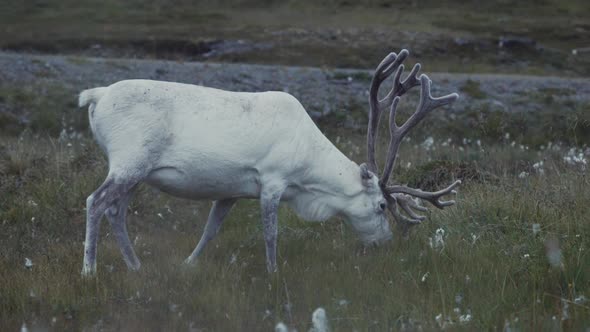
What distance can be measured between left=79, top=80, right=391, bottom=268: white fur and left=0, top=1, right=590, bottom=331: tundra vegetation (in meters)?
0.60

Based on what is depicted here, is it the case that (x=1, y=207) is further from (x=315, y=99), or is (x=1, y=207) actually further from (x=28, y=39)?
(x=28, y=39)

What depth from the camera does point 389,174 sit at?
22.5 feet

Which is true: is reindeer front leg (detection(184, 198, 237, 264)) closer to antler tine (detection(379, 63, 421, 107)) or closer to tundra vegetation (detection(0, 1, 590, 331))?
tundra vegetation (detection(0, 1, 590, 331))

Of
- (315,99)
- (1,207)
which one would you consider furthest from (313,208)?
(315,99)

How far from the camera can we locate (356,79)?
19094 millimetres

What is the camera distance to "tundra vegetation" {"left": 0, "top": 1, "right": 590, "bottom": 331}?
496 centimetres

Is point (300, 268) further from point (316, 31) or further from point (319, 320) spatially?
point (316, 31)

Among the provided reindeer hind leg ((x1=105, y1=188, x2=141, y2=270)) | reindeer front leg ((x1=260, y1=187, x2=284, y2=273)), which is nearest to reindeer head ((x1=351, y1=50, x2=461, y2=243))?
reindeer front leg ((x1=260, y1=187, x2=284, y2=273))

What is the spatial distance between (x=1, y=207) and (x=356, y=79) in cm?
1212

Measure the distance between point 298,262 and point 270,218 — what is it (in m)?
0.46

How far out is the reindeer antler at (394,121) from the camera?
6805mm

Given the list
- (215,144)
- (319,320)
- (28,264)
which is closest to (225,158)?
(215,144)

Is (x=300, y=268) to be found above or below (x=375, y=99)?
below

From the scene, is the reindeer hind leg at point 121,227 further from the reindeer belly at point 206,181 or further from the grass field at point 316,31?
the grass field at point 316,31
